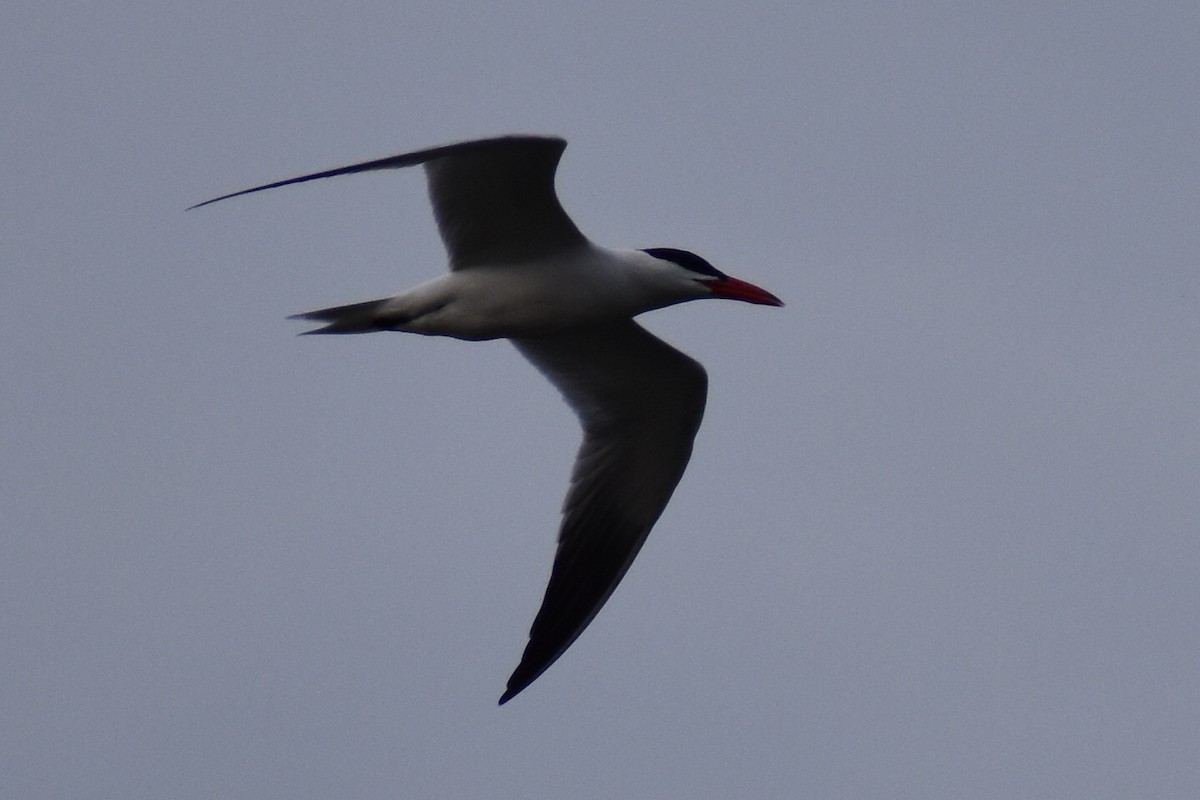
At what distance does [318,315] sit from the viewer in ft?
30.2

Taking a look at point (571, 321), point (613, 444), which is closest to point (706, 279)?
point (571, 321)

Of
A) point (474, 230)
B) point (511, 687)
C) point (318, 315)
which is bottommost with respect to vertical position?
point (511, 687)

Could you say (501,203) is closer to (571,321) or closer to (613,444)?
(571,321)

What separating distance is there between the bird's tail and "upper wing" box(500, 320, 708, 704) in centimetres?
150

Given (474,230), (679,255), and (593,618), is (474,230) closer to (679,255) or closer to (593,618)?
(679,255)

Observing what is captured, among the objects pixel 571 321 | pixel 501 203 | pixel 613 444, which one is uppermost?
pixel 501 203

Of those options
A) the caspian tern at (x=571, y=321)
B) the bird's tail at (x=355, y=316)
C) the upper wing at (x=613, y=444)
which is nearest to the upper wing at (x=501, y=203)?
the caspian tern at (x=571, y=321)

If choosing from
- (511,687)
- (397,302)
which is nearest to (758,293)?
(397,302)

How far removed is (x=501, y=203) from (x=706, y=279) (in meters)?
1.36

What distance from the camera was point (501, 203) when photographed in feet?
30.0

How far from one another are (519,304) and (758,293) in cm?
146

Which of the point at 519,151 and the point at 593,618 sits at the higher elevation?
the point at 519,151

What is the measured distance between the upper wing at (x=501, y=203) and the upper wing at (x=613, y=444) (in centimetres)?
113

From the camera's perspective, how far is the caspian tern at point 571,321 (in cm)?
906
